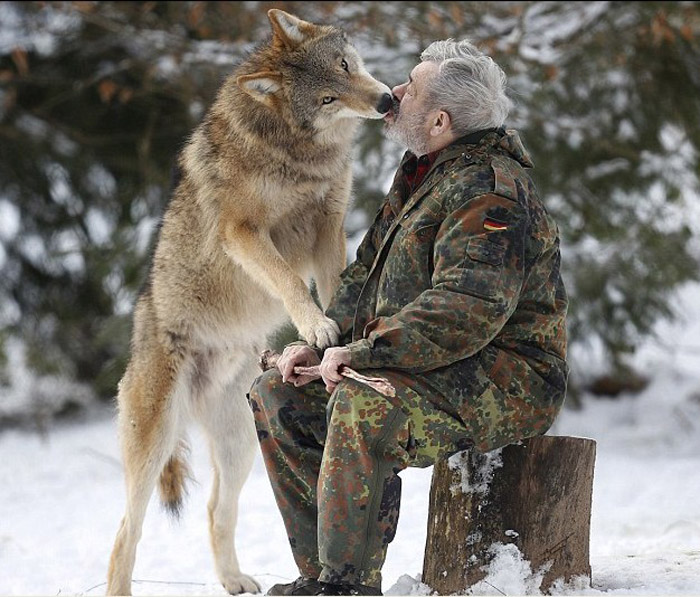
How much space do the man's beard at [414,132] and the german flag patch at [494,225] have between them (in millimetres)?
523

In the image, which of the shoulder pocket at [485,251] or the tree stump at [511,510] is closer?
the shoulder pocket at [485,251]

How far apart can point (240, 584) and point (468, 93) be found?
2733mm

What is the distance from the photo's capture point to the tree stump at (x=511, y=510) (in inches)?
132

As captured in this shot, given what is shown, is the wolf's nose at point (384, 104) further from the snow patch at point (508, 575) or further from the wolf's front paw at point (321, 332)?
the snow patch at point (508, 575)

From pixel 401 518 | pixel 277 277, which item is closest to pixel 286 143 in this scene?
pixel 277 277

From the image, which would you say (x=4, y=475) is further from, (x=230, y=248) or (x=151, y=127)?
(x=230, y=248)

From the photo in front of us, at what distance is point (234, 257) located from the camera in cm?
436

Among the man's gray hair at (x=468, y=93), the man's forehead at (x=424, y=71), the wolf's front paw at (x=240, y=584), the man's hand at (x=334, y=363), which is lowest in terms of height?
the wolf's front paw at (x=240, y=584)

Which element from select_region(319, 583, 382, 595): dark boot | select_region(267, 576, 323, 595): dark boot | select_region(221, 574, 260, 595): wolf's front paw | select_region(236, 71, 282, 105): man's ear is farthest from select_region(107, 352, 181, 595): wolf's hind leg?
select_region(319, 583, 382, 595): dark boot

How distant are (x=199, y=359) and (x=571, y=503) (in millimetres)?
2121

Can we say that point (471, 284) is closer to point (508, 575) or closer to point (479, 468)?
point (479, 468)

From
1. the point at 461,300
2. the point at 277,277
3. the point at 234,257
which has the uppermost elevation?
the point at 234,257

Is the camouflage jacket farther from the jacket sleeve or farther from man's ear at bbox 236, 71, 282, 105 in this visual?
man's ear at bbox 236, 71, 282, 105

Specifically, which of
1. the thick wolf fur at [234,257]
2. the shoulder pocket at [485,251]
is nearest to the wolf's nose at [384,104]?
the thick wolf fur at [234,257]
